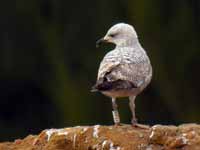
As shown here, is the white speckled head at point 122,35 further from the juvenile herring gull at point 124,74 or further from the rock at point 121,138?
the rock at point 121,138

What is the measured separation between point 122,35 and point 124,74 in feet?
2.13

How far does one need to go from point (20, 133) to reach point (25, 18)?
159 cm

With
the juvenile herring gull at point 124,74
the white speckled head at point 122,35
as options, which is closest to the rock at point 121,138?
the juvenile herring gull at point 124,74

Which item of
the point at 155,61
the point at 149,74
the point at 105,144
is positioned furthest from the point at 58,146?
the point at 155,61

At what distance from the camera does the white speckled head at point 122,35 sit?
9297mm

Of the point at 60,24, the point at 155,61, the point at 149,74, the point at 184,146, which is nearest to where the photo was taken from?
the point at 184,146

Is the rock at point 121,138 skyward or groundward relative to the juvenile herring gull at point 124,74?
groundward

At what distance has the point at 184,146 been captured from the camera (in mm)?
8312

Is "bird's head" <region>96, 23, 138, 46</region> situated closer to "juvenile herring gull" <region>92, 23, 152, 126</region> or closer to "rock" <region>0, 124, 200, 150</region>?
"juvenile herring gull" <region>92, 23, 152, 126</region>

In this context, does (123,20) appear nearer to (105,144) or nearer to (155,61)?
(155,61)

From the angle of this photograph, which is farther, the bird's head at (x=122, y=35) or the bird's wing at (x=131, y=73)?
the bird's head at (x=122, y=35)

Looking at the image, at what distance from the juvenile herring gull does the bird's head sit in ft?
0.03

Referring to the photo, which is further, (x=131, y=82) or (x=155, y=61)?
(x=155, y=61)

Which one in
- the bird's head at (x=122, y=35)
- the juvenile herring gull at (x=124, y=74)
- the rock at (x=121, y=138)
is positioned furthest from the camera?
the bird's head at (x=122, y=35)
